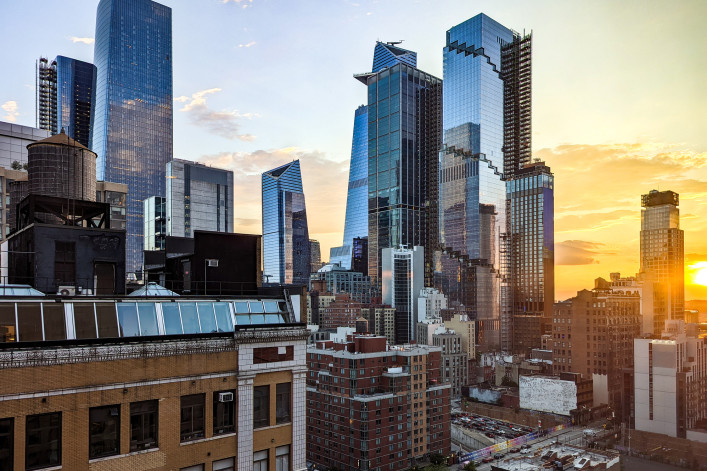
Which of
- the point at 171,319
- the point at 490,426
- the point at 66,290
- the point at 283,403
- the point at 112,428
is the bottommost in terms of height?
the point at 490,426

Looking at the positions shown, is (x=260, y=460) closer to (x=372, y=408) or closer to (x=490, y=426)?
(x=372, y=408)

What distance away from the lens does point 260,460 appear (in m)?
19.8

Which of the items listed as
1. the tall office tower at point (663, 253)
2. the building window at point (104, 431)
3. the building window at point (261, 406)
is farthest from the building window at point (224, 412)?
the tall office tower at point (663, 253)

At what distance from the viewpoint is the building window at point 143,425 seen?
55.5 feet

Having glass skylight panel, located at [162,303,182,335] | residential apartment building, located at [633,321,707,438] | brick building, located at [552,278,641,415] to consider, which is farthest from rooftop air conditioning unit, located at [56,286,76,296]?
brick building, located at [552,278,641,415]

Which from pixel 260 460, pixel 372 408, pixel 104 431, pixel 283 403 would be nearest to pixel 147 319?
pixel 104 431

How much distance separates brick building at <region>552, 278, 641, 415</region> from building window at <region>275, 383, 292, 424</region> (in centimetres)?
12249

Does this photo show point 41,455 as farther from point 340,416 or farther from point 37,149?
point 340,416

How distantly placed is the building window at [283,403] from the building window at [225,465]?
85.6 inches

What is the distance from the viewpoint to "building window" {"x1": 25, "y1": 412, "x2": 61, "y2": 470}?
1488cm

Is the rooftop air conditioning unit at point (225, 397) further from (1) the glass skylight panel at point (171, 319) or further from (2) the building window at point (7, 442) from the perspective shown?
(2) the building window at point (7, 442)

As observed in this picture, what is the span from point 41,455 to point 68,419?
1.12 m

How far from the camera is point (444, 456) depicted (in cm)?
9150

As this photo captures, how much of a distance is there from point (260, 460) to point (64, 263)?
11.5 meters
